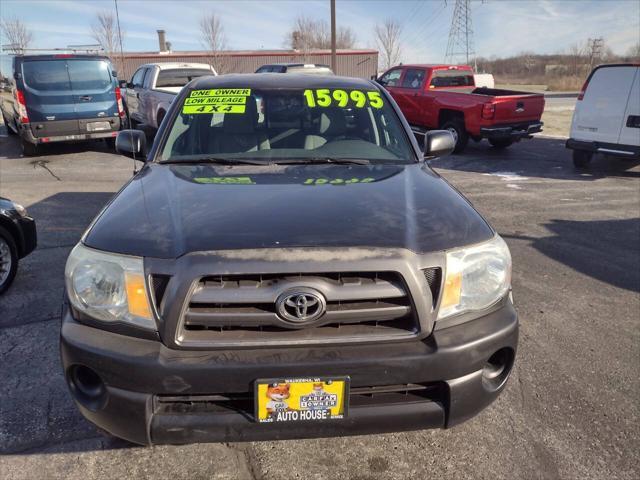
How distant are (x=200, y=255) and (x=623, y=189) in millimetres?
8614

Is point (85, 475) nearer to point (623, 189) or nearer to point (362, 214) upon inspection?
point (362, 214)

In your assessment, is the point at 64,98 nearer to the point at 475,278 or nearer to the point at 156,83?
the point at 156,83

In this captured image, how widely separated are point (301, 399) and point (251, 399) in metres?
0.19

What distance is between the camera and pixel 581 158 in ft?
32.6

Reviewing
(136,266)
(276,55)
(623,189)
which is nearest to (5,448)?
(136,266)

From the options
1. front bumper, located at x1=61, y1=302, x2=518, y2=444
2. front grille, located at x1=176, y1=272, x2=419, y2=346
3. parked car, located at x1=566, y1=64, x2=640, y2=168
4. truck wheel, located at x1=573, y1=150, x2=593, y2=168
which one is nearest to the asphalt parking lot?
front bumper, located at x1=61, y1=302, x2=518, y2=444

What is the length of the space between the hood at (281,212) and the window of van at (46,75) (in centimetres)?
882

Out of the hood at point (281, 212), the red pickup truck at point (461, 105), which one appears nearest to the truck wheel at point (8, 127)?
the red pickup truck at point (461, 105)

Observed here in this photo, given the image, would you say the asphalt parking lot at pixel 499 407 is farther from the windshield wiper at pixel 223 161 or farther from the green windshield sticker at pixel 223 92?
the green windshield sticker at pixel 223 92

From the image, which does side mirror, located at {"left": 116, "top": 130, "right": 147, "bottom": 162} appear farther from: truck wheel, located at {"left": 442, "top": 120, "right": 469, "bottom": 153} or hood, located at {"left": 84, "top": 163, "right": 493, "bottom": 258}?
truck wheel, located at {"left": 442, "top": 120, "right": 469, "bottom": 153}

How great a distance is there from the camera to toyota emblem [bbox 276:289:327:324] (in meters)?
1.86

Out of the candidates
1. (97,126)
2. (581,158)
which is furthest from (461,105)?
(97,126)

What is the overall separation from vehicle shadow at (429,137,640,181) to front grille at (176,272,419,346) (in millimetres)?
8406

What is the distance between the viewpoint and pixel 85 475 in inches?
89.7
